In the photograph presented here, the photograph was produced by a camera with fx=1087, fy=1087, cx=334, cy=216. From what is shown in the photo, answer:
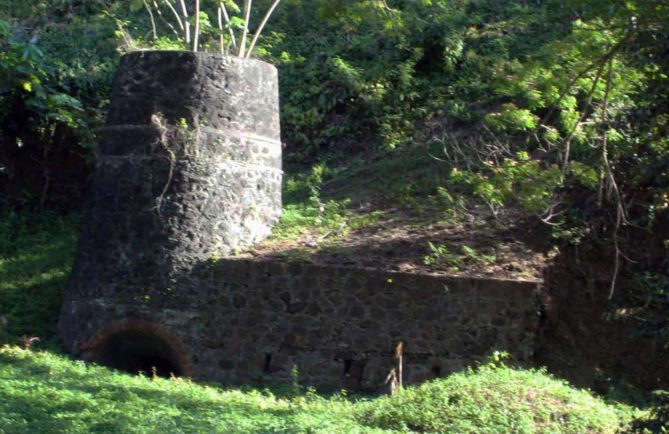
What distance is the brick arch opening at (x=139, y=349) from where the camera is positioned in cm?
1329

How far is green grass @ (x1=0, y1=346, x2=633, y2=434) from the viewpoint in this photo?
906cm

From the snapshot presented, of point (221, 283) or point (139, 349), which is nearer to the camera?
point (221, 283)

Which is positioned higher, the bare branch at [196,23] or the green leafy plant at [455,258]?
the bare branch at [196,23]

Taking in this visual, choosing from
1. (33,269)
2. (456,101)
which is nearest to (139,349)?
(33,269)

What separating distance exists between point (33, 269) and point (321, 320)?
4955mm

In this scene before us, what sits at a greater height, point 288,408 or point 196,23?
point 196,23

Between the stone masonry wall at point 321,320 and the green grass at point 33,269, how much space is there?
79 centimetres

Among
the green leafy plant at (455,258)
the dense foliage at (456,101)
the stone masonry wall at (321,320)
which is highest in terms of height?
the dense foliage at (456,101)

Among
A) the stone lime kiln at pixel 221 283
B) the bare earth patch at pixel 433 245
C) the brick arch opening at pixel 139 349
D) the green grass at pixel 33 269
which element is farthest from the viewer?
the green grass at pixel 33 269

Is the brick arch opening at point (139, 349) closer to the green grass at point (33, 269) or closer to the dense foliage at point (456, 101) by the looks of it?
the green grass at point (33, 269)

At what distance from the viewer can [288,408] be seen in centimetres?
1098

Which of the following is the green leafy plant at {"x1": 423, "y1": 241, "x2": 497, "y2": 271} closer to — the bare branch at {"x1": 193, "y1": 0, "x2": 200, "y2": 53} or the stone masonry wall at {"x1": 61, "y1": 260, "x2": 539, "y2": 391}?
the stone masonry wall at {"x1": 61, "y1": 260, "x2": 539, "y2": 391}

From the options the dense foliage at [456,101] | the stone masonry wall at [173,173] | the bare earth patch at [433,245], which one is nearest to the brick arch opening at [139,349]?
the stone masonry wall at [173,173]

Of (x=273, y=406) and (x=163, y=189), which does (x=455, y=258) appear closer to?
(x=273, y=406)
